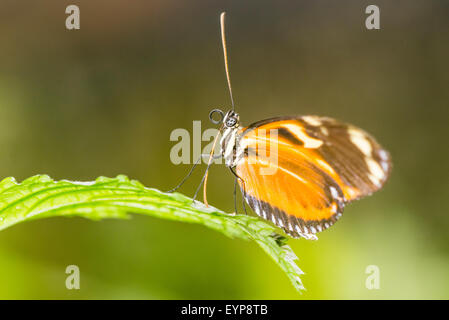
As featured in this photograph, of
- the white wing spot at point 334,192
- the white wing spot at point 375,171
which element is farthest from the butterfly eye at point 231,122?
the white wing spot at point 375,171

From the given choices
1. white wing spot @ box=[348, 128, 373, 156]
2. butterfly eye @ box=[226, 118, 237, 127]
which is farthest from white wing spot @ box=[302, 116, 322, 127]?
butterfly eye @ box=[226, 118, 237, 127]

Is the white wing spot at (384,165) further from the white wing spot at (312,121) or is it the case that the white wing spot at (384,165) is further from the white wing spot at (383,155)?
the white wing spot at (312,121)

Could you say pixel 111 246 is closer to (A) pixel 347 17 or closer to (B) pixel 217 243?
(B) pixel 217 243

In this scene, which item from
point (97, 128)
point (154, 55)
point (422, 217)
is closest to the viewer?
point (422, 217)

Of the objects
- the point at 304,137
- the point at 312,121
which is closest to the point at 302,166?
the point at 304,137

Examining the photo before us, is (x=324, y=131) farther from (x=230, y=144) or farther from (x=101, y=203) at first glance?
(x=101, y=203)

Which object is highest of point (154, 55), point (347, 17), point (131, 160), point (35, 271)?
point (347, 17)

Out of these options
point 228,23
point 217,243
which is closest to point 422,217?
point 217,243
